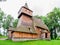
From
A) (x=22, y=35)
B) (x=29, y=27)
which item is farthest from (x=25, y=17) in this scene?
(x=22, y=35)

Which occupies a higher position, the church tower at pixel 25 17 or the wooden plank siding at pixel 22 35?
the church tower at pixel 25 17

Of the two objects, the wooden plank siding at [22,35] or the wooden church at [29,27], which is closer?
the wooden plank siding at [22,35]

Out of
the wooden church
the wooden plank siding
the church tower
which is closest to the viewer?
the wooden plank siding

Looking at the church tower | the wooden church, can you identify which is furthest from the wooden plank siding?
the church tower

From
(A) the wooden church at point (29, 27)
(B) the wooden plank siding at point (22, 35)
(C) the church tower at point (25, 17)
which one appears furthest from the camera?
(C) the church tower at point (25, 17)

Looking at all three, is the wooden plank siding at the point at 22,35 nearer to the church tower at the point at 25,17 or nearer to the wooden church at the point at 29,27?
the wooden church at the point at 29,27

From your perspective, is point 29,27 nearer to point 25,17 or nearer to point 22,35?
point 25,17

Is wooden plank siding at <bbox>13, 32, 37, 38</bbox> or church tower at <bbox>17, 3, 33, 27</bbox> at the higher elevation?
church tower at <bbox>17, 3, 33, 27</bbox>

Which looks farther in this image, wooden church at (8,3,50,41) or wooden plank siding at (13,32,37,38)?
wooden church at (8,3,50,41)

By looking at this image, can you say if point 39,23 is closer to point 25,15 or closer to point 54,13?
point 25,15

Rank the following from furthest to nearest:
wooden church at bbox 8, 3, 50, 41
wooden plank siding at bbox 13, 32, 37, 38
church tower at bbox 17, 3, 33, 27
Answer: church tower at bbox 17, 3, 33, 27
wooden church at bbox 8, 3, 50, 41
wooden plank siding at bbox 13, 32, 37, 38

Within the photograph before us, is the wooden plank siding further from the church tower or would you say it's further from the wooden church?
the church tower

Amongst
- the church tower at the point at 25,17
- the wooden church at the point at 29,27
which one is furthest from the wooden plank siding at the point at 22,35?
the church tower at the point at 25,17

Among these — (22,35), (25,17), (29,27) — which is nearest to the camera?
(22,35)
